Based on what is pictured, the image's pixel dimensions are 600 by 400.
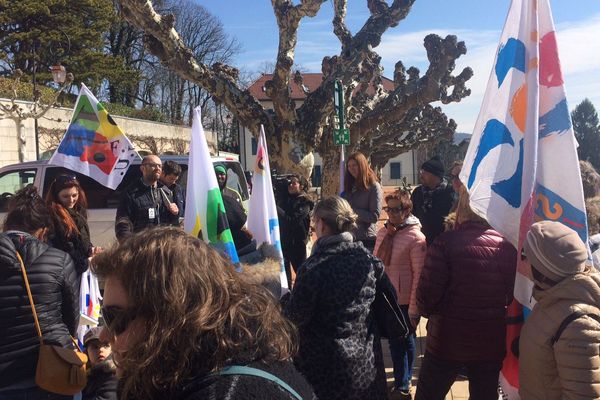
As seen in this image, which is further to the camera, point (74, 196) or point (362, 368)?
point (74, 196)

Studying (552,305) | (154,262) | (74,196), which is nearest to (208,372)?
(154,262)

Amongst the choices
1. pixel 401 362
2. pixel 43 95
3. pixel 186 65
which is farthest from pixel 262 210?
pixel 43 95

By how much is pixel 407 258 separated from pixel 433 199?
1.45 m

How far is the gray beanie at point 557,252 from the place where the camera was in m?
2.33

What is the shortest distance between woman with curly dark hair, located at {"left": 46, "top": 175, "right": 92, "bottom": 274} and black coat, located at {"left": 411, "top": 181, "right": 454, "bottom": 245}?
10.7ft

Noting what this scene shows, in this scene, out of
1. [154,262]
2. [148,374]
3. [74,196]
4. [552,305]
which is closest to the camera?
[148,374]

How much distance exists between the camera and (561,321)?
7.54 feet

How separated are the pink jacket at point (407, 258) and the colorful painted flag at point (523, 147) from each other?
53.2 inches

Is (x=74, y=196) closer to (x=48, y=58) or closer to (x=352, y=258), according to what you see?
(x=352, y=258)

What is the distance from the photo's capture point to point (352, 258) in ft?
9.53

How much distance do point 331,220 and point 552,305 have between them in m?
1.17

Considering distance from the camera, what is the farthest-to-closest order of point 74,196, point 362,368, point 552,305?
1. point 74,196
2. point 362,368
3. point 552,305

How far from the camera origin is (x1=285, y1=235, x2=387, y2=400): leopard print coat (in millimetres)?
2783

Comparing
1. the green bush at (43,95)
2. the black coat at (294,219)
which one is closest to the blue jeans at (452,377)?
the black coat at (294,219)
